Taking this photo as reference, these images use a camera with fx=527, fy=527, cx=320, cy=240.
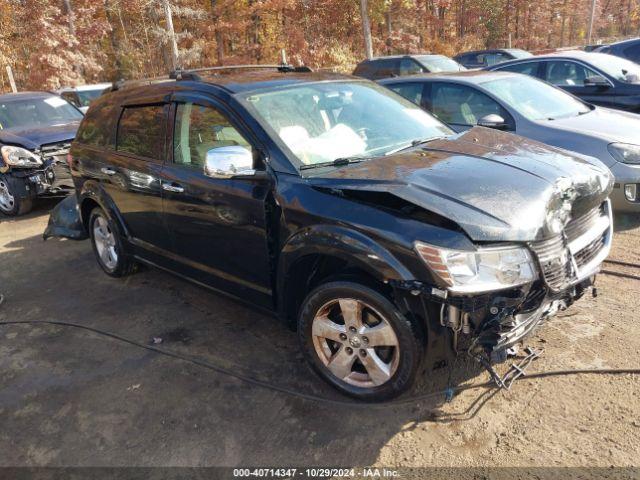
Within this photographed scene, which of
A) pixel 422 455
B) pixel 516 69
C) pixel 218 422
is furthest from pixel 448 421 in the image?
pixel 516 69

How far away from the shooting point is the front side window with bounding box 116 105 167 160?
13.2ft

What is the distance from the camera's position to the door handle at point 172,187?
3.79 meters

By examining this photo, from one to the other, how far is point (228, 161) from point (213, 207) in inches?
23.2

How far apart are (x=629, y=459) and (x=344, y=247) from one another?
5.54 feet

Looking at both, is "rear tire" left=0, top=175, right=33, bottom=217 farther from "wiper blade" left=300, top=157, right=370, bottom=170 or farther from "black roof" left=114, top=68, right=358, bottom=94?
"wiper blade" left=300, top=157, right=370, bottom=170

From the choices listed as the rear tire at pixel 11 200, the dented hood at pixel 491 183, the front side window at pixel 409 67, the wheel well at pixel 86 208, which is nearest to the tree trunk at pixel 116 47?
the front side window at pixel 409 67

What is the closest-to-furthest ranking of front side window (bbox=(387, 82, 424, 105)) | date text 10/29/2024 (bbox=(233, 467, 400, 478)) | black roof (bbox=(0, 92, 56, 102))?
date text 10/29/2024 (bbox=(233, 467, 400, 478)), front side window (bbox=(387, 82, 424, 105)), black roof (bbox=(0, 92, 56, 102))

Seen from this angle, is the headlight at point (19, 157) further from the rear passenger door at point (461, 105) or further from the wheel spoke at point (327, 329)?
the wheel spoke at point (327, 329)

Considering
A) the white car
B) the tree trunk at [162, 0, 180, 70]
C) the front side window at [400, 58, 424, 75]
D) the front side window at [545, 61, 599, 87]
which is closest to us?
the front side window at [545, 61, 599, 87]

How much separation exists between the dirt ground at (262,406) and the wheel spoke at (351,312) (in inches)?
18.9

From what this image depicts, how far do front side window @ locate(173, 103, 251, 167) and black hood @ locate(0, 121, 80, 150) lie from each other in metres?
5.29

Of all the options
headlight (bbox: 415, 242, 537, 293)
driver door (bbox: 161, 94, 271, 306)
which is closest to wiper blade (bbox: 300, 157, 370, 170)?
driver door (bbox: 161, 94, 271, 306)

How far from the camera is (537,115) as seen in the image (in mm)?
6023

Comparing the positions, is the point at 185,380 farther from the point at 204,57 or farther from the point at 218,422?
the point at 204,57
